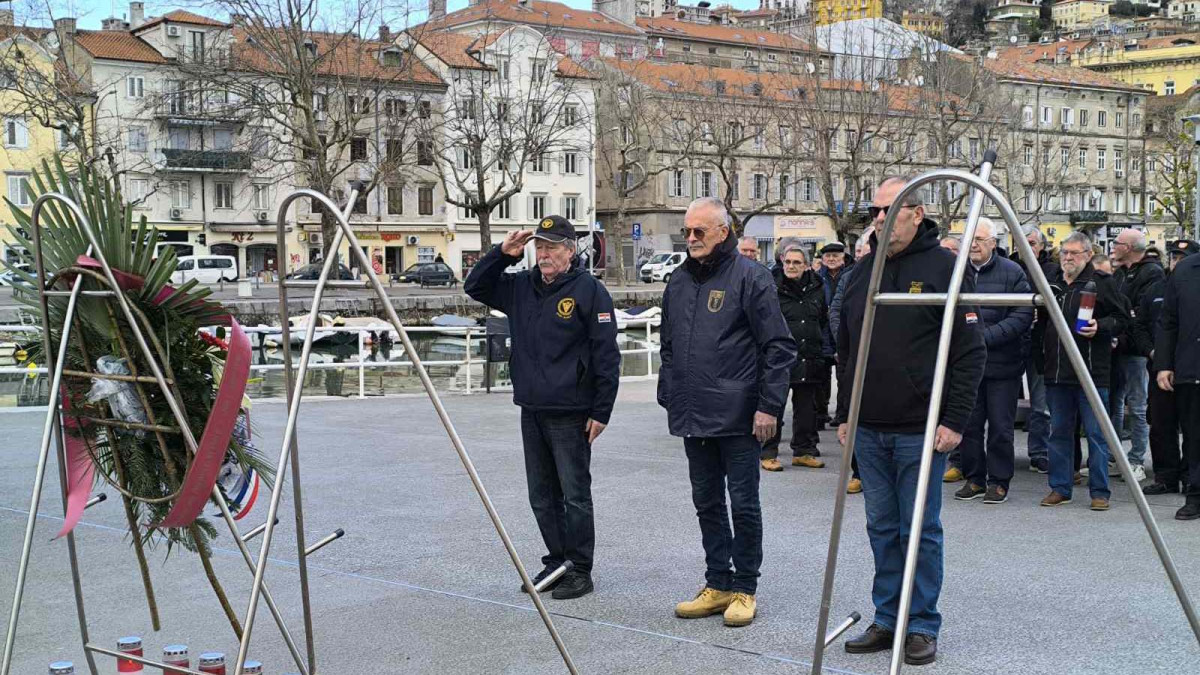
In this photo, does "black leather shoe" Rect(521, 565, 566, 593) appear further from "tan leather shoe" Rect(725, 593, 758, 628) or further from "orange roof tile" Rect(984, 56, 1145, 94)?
"orange roof tile" Rect(984, 56, 1145, 94)

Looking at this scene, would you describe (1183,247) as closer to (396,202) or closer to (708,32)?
(396,202)

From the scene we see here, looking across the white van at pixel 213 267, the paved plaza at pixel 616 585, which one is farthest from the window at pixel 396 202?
the paved plaza at pixel 616 585

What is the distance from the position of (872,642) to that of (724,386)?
136 centimetres

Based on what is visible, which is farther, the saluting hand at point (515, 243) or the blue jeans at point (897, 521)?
the saluting hand at point (515, 243)

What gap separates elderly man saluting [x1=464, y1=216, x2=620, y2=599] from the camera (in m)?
6.85

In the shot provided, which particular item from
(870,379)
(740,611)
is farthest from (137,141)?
(870,379)

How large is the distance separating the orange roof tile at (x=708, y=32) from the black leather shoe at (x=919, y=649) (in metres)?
102

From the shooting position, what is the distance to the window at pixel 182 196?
68000 mm

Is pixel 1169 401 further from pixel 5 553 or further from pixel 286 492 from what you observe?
pixel 5 553

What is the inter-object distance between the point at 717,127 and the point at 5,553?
5574 centimetres

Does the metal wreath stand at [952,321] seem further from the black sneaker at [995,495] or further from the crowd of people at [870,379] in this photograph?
the black sneaker at [995,495]

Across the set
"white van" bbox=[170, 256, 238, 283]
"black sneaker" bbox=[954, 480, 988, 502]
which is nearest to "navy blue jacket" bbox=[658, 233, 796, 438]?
"black sneaker" bbox=[954, 480, 988, 502]

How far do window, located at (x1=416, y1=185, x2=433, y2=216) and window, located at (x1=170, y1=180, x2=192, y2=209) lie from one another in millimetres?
12067

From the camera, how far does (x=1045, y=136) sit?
292ft
